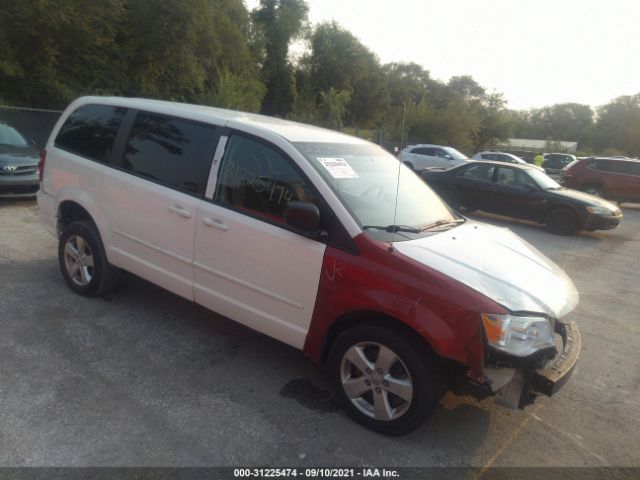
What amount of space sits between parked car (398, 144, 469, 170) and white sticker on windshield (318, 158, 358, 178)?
56.7ft

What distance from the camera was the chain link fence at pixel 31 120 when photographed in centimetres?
1202

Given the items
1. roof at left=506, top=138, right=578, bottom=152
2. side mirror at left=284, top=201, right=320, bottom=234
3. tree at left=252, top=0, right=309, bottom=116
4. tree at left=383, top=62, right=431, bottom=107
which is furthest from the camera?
tree at left=383, top=62, right=431, bottom=107

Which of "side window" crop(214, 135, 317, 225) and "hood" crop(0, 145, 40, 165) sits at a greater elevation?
"side window" crop(214, 135, 317, 225)

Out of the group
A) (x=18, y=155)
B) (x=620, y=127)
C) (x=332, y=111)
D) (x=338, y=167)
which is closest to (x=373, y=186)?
(x=338, y=167)

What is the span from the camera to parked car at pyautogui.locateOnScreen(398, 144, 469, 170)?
20641 mm

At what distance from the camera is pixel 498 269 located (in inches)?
126

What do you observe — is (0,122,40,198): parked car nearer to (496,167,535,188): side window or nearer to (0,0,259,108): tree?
(496,167,535,188): side window

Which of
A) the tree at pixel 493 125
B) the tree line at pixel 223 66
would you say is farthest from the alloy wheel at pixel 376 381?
the tree at pixel 493 125

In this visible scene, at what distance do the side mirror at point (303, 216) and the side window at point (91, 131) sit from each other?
2247 mm

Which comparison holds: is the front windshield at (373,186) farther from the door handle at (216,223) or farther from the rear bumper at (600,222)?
the rear bumper at (600,222)

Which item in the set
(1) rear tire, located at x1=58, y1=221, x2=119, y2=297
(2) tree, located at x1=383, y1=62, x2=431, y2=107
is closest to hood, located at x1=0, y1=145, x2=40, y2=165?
(1) rear tire, located at x1=58, y1=221, x2=119, y2=297

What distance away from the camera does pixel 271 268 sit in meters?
3.39

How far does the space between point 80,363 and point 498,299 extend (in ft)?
9.58

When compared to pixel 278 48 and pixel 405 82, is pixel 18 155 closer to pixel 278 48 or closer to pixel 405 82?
pixel 278 48
